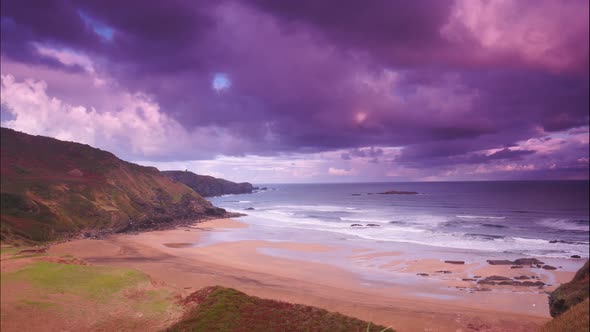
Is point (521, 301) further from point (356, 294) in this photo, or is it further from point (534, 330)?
point (356, 294)

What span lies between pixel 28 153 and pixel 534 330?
2823 inches

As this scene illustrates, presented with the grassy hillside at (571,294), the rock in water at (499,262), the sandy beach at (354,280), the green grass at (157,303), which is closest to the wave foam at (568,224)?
the rock in water at (499,262)

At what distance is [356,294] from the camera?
81.5 feet

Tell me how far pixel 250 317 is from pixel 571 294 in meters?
18.8

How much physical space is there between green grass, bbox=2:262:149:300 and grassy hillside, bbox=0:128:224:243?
15.7 metres

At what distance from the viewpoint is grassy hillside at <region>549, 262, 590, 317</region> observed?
1948 cm

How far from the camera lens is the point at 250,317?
49.5 ft

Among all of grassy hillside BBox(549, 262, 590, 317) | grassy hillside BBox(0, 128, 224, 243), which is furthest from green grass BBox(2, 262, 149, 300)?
grassy hillside BBox(549, 262, 590, 317)

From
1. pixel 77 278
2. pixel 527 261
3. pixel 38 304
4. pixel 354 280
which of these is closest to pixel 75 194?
pixel 77 278

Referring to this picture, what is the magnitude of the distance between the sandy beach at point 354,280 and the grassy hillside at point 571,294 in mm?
885

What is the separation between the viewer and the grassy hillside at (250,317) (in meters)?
14.1

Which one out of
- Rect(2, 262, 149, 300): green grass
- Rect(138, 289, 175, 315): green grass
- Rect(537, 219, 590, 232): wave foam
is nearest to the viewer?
Rect(138, 289, 175, 315): green grass

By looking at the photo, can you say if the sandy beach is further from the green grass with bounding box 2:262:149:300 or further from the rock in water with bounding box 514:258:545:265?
the green grass with bounding box 2:262:149:300

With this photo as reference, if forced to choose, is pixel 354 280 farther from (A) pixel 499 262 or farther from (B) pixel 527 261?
(B) pixel 527 261
